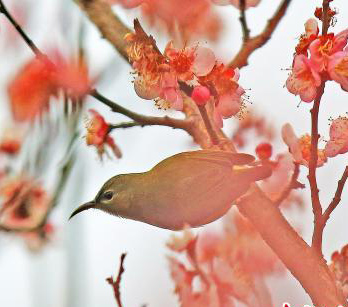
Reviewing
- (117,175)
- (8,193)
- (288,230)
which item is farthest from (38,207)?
(288,230)

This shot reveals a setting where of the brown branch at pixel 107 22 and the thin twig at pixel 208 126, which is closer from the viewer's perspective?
the thin twig at pixel 208 126

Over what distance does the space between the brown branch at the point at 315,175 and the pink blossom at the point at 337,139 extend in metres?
0.03

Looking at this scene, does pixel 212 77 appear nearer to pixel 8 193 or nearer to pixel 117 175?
pixel 117 175

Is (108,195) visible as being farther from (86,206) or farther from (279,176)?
(279,176)

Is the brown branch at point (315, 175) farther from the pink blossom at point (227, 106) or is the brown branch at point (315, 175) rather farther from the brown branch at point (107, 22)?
the brown branch at point (107, 22)

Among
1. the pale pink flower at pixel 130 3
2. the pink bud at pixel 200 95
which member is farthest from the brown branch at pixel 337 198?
the pale pink flower at pixel 130 3

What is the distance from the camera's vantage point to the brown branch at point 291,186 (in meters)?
0.44

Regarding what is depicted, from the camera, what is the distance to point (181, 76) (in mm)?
467

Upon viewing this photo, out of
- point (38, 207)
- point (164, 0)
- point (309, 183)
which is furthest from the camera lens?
point (38, 207)

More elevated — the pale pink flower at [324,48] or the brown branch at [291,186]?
the pale pink flower at [324,48]

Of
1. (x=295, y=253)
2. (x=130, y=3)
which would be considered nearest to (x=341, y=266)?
(x=295, y=253)

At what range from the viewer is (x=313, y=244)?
1.42ft

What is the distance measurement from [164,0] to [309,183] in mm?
221

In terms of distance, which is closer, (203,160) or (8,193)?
(203,160)
